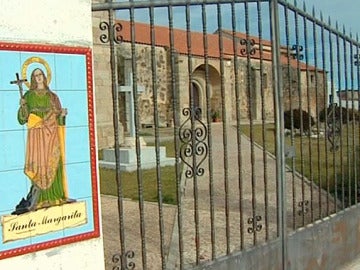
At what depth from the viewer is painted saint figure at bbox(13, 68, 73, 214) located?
258 centimetres

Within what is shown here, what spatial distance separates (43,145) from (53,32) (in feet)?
2.11

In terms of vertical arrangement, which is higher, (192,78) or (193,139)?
(192,78)

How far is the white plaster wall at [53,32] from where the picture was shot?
251 centimetres

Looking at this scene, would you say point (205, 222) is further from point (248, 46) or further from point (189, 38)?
point (189, 38)

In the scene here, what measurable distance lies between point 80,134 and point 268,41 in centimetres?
249

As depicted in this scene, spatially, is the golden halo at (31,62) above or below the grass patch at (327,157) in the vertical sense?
above

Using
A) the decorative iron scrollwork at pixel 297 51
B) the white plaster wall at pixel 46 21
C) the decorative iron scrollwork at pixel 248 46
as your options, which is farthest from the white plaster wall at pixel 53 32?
the decorative iron scrollwork at pixel 297 51

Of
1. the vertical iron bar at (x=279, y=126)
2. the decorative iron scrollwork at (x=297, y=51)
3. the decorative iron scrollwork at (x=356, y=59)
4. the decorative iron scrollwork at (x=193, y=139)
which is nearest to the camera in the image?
the decorative iron scrollwork at (x=193, y=139)

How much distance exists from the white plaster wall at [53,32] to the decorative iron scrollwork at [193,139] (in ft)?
3.49

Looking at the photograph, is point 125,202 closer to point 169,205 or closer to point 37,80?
point 169,205

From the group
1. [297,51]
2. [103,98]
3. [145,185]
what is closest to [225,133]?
[297,51]

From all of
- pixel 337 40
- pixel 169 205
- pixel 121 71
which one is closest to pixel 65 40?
pixel 337 40

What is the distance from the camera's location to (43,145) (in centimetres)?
263

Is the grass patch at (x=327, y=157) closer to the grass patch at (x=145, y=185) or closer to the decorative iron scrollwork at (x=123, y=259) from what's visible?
the decorative iron scrollwork at (x=123, y=259)
